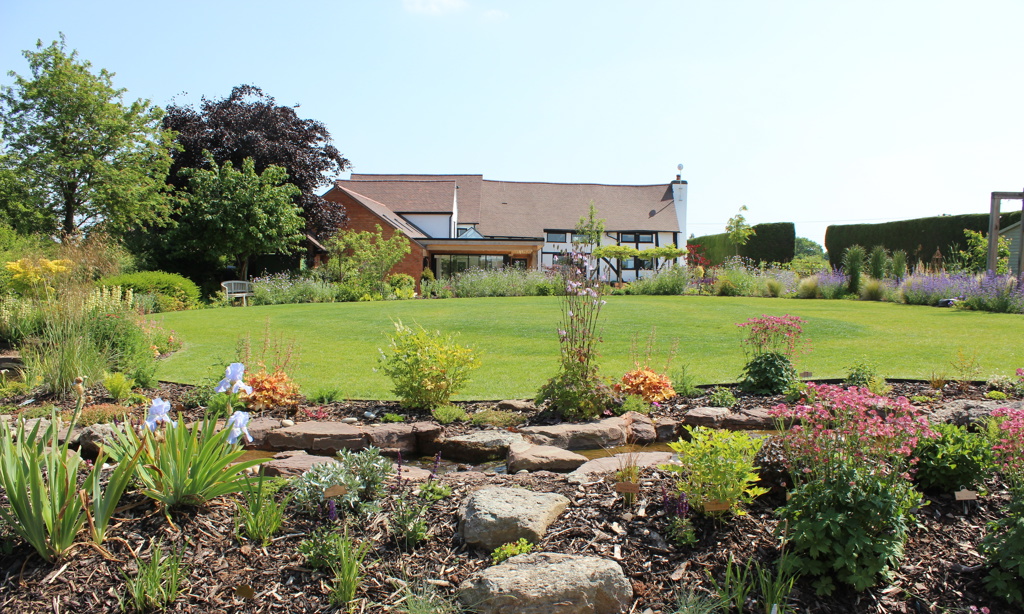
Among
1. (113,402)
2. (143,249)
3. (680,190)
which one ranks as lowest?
(113,402)

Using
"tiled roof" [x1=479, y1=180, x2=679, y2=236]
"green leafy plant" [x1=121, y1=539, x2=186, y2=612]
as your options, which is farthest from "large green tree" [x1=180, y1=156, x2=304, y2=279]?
"green leafy plant" [x1=121, y1=539, x2=186, y2=612]

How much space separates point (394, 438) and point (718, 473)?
2.80 m

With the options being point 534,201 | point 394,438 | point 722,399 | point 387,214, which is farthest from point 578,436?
point 534,201

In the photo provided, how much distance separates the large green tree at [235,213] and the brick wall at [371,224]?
5.60 metres

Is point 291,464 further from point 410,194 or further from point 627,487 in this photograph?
point 410,194

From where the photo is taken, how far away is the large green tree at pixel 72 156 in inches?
835

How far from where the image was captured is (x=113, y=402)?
616cm

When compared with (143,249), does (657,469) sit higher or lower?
lower

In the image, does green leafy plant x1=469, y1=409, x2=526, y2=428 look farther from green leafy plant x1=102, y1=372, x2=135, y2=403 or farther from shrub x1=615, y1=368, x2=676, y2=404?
green leafy plant x1=102, y1=372, x2=135, y2=403

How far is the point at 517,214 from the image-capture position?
39.3 meters

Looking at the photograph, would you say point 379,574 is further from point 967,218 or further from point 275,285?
point 967,218

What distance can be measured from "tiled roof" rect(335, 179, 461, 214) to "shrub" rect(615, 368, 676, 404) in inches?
1155

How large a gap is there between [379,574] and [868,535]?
201cm

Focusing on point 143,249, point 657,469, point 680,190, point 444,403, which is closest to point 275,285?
point 143,249
